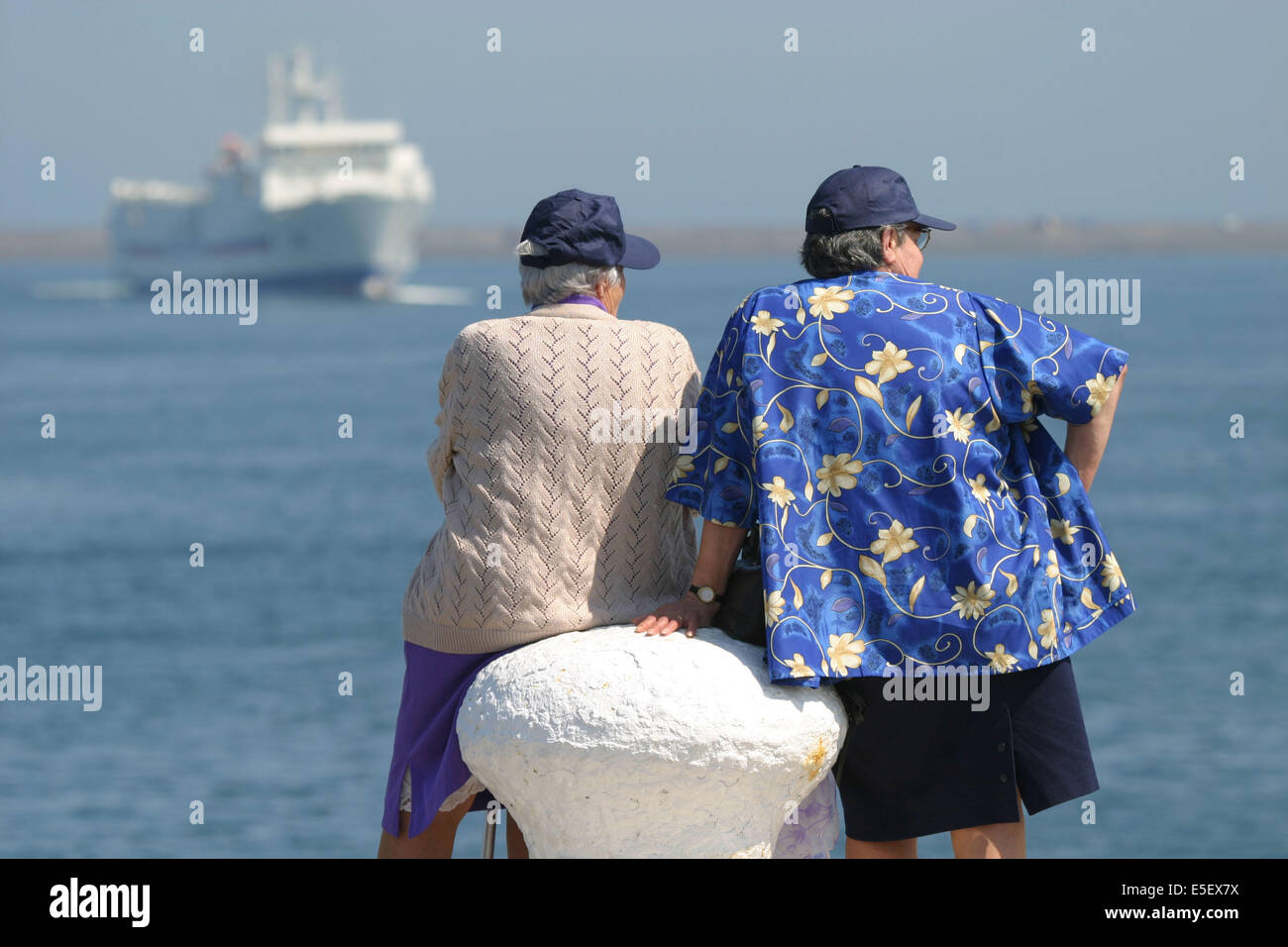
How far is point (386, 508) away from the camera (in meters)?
38.1

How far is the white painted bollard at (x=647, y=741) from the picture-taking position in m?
2.83

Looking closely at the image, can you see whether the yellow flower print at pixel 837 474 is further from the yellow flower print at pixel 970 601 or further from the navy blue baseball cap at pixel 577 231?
the navy blue baseball cap at pixel 577 231

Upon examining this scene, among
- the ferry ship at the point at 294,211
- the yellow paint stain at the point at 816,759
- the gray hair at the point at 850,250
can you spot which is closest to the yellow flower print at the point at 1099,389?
the gray hair at the point at 850,250

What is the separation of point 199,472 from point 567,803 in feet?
139

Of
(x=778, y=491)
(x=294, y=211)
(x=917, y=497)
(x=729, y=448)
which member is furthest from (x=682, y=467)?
(x=294, y=211)

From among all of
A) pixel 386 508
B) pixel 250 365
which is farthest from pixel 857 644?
pixel 250 365

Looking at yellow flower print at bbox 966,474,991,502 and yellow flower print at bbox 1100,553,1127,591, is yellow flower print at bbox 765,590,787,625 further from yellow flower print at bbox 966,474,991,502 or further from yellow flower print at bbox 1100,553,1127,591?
yellow flower print at bbox 1100,553,1127,591

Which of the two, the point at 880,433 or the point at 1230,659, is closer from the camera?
the point at 880,433

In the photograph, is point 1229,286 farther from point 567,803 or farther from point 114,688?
point 567,803

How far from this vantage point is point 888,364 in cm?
286

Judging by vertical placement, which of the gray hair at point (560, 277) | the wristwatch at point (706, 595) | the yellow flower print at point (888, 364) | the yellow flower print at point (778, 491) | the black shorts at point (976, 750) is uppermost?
the gray hair at point (560, 277)

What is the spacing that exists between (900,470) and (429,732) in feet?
3.34

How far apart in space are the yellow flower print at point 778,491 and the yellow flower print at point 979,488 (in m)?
0.32

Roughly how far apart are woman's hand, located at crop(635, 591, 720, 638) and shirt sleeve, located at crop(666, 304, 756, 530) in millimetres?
172
